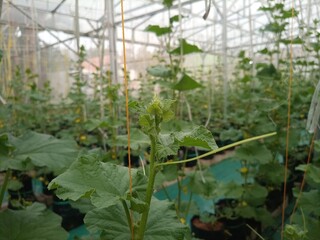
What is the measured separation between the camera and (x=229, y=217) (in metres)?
1.91

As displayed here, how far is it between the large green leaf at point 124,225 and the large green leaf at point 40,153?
1.51 feet

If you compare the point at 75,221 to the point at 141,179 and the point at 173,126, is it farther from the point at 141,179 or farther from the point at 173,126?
the point at 141,179

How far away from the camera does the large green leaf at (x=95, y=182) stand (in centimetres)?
61

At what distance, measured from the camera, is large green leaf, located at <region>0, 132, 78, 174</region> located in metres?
1.09

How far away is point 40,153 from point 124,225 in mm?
612

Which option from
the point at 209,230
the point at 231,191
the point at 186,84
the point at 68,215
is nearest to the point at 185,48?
the point at 186,84

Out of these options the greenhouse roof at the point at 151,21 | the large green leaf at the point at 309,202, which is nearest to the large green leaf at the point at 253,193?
the large green leaf at the point at 309,202

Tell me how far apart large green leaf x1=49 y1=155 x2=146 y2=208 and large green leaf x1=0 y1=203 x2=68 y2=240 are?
0.49 m

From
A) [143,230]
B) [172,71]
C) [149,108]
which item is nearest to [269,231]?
[172,71]

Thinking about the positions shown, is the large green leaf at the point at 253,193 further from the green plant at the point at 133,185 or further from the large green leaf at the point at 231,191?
the green plant at the point at 133,185

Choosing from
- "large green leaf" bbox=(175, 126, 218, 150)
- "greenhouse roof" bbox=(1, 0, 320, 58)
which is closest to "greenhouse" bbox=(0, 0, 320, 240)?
"large green leaf" bbox=(175, 126, 218, 150)

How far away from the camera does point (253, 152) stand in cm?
198

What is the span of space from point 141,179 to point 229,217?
139 cm

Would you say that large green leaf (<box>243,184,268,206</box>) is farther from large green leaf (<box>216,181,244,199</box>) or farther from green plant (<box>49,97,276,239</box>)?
green plant (<box>49,97,276,239</box>)
